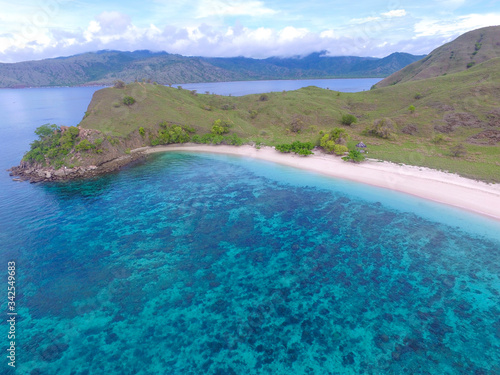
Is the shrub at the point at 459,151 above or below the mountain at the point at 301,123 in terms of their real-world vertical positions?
below

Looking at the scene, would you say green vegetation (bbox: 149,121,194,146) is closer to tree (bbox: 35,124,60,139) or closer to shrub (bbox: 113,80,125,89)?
tree (bbox: 35,124,60,139)

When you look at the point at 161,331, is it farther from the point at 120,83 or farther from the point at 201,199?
the point at 120,83

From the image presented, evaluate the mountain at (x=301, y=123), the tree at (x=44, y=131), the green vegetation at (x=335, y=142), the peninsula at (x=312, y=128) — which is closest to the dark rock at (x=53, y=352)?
the peninsula at (x=312, y=128)

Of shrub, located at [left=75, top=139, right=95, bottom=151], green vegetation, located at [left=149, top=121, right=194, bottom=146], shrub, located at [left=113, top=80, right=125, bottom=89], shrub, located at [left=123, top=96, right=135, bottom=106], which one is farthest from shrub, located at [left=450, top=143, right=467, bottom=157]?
shrub, located at [left=113, top=80, right=125, bottom=89]

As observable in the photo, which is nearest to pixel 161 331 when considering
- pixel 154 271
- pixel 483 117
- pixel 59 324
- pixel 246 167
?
pixel 154 271

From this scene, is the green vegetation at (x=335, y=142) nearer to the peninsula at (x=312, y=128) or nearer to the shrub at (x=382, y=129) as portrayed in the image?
the peninsula at (x=312, y=128)

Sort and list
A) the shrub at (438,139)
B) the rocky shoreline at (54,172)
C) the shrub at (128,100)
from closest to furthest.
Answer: the rocky shoreline at (54,172)
the shrub at (438,139)
the shrub at (128,100)

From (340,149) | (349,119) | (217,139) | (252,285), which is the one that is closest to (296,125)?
(349,119)
